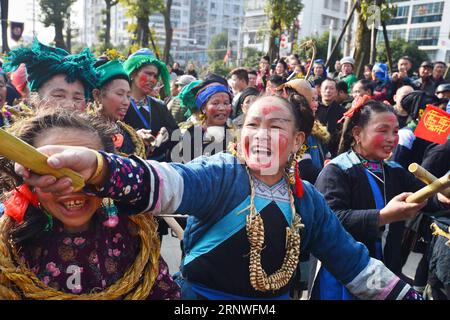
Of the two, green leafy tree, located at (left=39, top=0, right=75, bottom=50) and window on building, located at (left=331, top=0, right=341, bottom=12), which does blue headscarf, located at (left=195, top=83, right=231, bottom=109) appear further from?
window on building, located at (left=331, top=0, right=341, bottom=12)

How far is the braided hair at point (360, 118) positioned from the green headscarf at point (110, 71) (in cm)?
161

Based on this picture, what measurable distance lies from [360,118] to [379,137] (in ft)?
0.70

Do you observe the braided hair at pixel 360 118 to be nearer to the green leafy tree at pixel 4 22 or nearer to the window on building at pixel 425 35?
the green leafy tree at pixel 4 22

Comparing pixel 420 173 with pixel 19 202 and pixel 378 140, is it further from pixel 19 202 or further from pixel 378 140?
pixel 19 202

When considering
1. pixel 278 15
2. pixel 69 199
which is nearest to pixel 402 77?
pixel 69 199

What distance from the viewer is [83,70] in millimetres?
2531

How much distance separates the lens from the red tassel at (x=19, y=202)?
142 cm

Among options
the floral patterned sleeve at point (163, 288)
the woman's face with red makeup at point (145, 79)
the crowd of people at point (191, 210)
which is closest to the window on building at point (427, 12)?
the woman's face with red makeup at point (145, 79)

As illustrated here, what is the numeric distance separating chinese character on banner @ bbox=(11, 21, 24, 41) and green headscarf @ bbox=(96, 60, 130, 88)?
13.6m

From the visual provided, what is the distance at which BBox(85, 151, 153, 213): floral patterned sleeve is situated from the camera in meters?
1.18

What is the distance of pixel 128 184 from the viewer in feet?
4.00

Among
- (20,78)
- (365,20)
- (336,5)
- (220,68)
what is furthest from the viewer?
(336,5)
